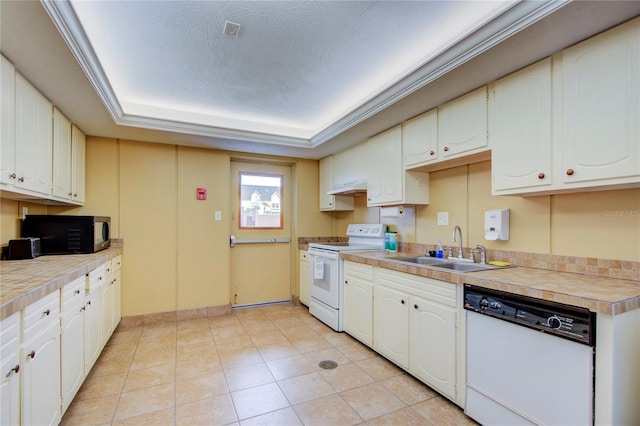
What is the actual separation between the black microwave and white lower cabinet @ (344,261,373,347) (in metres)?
2.46

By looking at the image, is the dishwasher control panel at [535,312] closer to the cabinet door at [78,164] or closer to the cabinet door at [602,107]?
the cabinet door at [602,107]

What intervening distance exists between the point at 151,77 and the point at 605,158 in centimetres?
321

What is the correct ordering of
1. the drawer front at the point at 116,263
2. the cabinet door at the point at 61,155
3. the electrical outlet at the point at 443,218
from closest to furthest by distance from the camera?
1. the cabinet door at the point at 61,155
2. the electrical outlet at the point at 443,218
3. the drawer front at the point at 116,263

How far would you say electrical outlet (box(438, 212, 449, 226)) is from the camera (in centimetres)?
278

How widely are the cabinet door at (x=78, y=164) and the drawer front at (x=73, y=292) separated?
1306 millimetres

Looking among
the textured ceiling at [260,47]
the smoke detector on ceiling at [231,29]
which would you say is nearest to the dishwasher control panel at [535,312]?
the textured ceiling at [260,47]

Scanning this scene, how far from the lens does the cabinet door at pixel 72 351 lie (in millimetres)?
1755

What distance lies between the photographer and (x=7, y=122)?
1796 mm

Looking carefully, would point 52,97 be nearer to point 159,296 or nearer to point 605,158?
point 159,296

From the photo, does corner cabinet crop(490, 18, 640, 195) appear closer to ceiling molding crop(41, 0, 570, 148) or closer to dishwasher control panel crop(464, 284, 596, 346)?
ceiling molding crop(41, 0, 570, 148)

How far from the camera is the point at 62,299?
5.71ft

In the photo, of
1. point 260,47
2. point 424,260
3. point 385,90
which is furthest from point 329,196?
point 260,47

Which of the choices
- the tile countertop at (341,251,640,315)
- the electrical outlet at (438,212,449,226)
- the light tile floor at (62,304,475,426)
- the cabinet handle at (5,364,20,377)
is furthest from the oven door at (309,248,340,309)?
the cabinet handle at (5,364,20,377)

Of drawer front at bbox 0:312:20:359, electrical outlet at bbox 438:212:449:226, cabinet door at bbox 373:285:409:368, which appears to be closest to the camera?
drawer front at bbox 0:312:20:359
